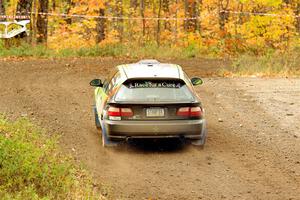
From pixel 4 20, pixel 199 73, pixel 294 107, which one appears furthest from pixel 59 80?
pixel 4 20

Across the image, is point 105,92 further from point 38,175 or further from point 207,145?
point 38,175

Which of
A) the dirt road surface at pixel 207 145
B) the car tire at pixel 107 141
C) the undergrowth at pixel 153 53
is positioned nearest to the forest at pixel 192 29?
the undergrowth at pixel 153 53

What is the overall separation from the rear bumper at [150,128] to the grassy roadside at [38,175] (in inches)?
39.8

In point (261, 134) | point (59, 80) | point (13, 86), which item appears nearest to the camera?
point (261, 134)

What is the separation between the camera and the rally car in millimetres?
11414

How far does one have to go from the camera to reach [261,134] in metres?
13.6

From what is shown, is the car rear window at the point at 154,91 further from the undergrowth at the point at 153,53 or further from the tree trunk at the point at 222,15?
the tree trunk at the point at 222,15

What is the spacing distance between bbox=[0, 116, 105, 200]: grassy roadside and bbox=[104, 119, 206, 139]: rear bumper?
1.01m

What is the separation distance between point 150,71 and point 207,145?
1.92m

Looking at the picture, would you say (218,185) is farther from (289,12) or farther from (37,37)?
(289,12)

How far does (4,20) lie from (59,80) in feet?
32.6

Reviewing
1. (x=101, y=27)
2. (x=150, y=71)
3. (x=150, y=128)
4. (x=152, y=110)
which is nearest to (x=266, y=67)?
(x=150, y=71)

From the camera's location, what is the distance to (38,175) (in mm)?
9375

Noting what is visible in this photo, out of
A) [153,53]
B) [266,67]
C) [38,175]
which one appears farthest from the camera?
[153,53]
